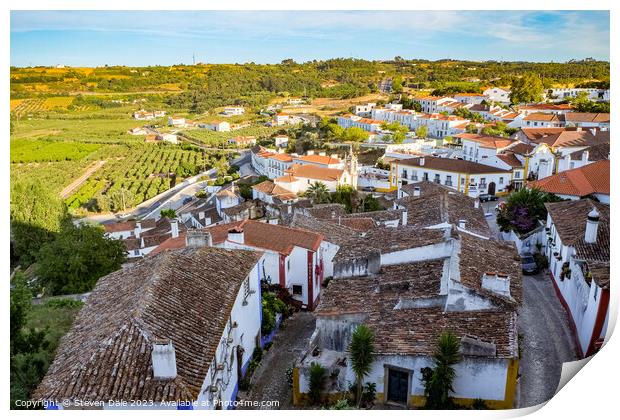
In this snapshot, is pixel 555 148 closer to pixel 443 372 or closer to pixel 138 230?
pixel 138 230

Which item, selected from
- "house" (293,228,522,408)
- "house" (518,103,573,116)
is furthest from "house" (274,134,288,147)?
"house" (293,228,522,408)

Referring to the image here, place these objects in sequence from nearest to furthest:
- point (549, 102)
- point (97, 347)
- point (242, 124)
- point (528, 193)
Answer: point (97, 347), point (528, 193), point (549, 102), point (242, 124)

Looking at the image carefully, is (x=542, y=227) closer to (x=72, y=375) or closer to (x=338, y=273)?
(x=338, y=273)

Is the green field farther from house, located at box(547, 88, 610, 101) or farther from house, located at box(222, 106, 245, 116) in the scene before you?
house, located at box(222, 106, 245, 116)

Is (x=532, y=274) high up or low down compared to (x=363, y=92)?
down

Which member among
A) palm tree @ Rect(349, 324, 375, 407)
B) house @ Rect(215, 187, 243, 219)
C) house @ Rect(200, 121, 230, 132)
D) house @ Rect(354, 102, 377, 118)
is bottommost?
house @ Rect(215, 187, 243, 219)

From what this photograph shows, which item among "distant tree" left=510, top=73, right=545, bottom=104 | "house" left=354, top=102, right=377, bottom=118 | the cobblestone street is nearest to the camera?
the cobblestone street
